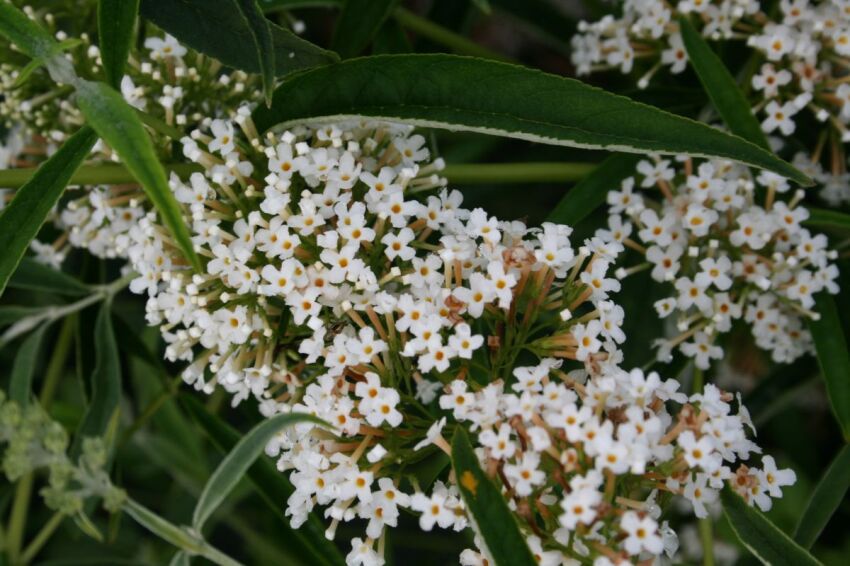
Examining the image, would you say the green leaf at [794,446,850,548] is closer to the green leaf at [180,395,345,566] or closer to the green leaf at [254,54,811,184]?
the green leaf at [254,54,811,184]

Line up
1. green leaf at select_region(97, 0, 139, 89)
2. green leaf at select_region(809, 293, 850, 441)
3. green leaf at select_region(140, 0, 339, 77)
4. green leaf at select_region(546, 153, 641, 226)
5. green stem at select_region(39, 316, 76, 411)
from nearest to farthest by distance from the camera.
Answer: green leaf at select_region(97, 0, 139, 89), green leaf at select_region(140, 0, 339, 77), green leaf at select_region(809, 293, 850, 441), green leaf at select_region(546, 153, 641, 226), green stem at select_region(39, 316, 76, 411)

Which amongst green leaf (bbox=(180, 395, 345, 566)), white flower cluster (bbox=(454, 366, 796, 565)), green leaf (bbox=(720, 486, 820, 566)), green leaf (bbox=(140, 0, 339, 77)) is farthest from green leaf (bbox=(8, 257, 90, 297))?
green leaf (bbox=(720, 486, 820, 566))

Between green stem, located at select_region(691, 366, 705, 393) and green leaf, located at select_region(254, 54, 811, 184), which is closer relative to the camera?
green leaf, located at select_region(254, 54, 811, 184)

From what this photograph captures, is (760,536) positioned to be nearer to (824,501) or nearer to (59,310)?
(824,501)

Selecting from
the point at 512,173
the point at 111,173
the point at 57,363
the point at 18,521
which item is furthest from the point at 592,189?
the point at 18,521

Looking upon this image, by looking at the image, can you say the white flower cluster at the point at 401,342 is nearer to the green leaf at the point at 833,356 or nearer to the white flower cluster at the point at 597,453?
the white flower cluster at the point at 597,453

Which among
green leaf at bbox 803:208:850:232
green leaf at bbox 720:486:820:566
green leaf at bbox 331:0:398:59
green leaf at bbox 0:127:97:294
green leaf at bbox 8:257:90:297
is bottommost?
green leaf at bbox 720:486:820:566

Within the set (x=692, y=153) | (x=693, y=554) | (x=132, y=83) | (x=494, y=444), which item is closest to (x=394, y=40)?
(x=132, y=83)
